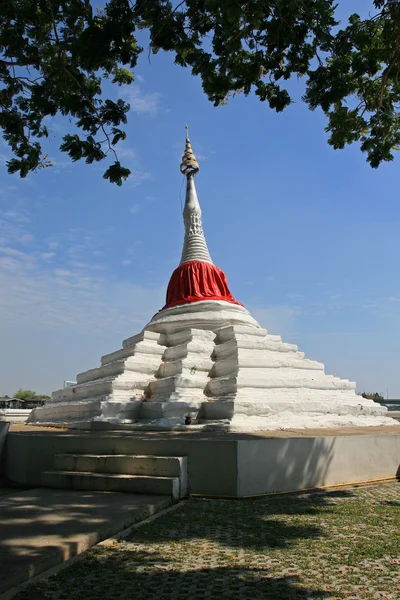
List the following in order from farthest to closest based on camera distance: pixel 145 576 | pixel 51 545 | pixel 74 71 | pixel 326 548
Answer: pixel 74 71 < pixel 326 548 < pixel 51 545 < pixel 145 576

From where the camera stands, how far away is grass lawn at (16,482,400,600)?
3256 mm

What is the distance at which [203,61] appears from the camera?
7.35 meters

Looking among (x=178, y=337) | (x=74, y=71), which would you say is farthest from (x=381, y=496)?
(x=178, y=337)

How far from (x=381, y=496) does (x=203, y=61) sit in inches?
279

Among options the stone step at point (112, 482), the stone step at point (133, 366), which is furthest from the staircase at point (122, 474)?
the stone step at point (133, 366)

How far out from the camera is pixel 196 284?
61.4ft

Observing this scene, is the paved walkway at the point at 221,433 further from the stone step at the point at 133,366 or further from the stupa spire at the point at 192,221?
the stupa spire at the point at 192,221

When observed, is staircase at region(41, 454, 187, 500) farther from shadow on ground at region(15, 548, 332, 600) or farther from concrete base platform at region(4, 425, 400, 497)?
shadow on ground at region(15, 548, 332, 600)

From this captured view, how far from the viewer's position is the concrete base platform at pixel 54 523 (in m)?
3.56

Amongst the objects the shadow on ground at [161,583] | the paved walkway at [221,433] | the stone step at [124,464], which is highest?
the paved walkway at [221,433]

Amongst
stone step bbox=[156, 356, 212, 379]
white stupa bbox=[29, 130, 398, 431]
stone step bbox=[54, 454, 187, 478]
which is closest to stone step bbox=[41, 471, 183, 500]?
stone step bbox=[54, 454, 187, 478]

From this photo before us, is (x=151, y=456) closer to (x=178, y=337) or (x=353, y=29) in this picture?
(x=353, y=29)

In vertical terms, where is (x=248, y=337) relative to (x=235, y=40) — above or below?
below

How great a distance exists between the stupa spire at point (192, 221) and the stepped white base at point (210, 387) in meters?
4.27
